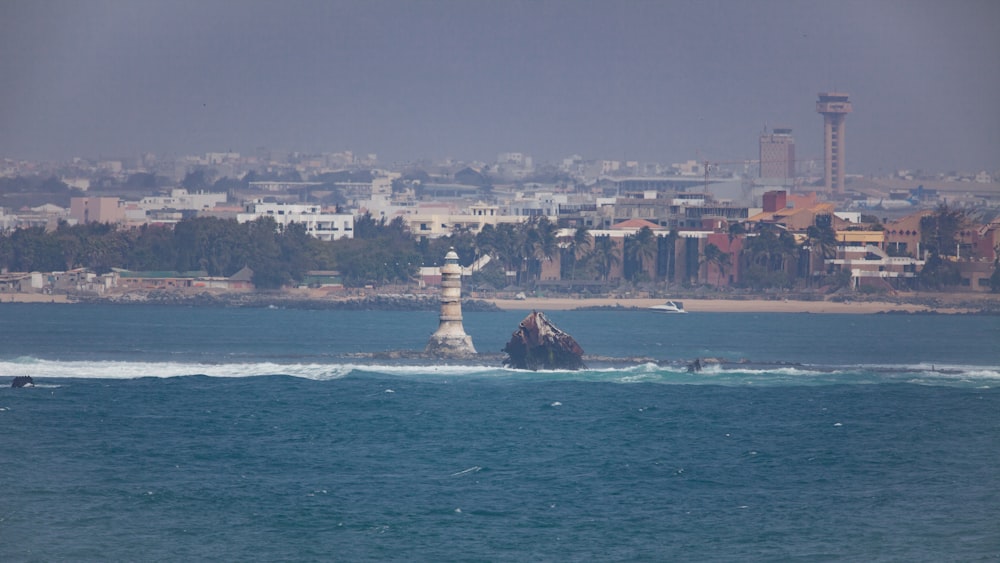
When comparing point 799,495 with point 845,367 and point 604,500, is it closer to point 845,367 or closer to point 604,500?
point 604,500

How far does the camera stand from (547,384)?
222ft

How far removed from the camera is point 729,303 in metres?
164

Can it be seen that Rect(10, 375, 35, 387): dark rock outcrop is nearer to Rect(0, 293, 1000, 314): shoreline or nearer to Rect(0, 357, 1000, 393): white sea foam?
Rect(0, 357, 1000, 393): white sea foam

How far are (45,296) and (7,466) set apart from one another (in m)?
126

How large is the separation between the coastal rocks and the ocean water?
140 cm

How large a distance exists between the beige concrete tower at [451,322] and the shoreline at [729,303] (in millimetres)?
77061

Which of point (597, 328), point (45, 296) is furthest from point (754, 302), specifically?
point (45, 296)

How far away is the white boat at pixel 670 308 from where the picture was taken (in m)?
159

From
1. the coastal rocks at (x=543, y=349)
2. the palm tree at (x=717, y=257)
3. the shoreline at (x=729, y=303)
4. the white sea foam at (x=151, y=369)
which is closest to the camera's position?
the white sea foam at (x=151, y=369)

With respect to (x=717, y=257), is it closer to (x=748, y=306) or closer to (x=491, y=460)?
(x=748, y=306)

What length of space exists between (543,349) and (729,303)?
9273 cm

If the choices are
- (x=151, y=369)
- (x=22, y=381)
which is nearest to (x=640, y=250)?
(x=151, y=369)

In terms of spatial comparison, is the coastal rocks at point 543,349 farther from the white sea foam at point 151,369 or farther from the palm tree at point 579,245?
the palm tree at point 579,245

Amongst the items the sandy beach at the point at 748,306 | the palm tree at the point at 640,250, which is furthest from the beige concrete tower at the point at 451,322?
the palm tree at the point at 640,250
